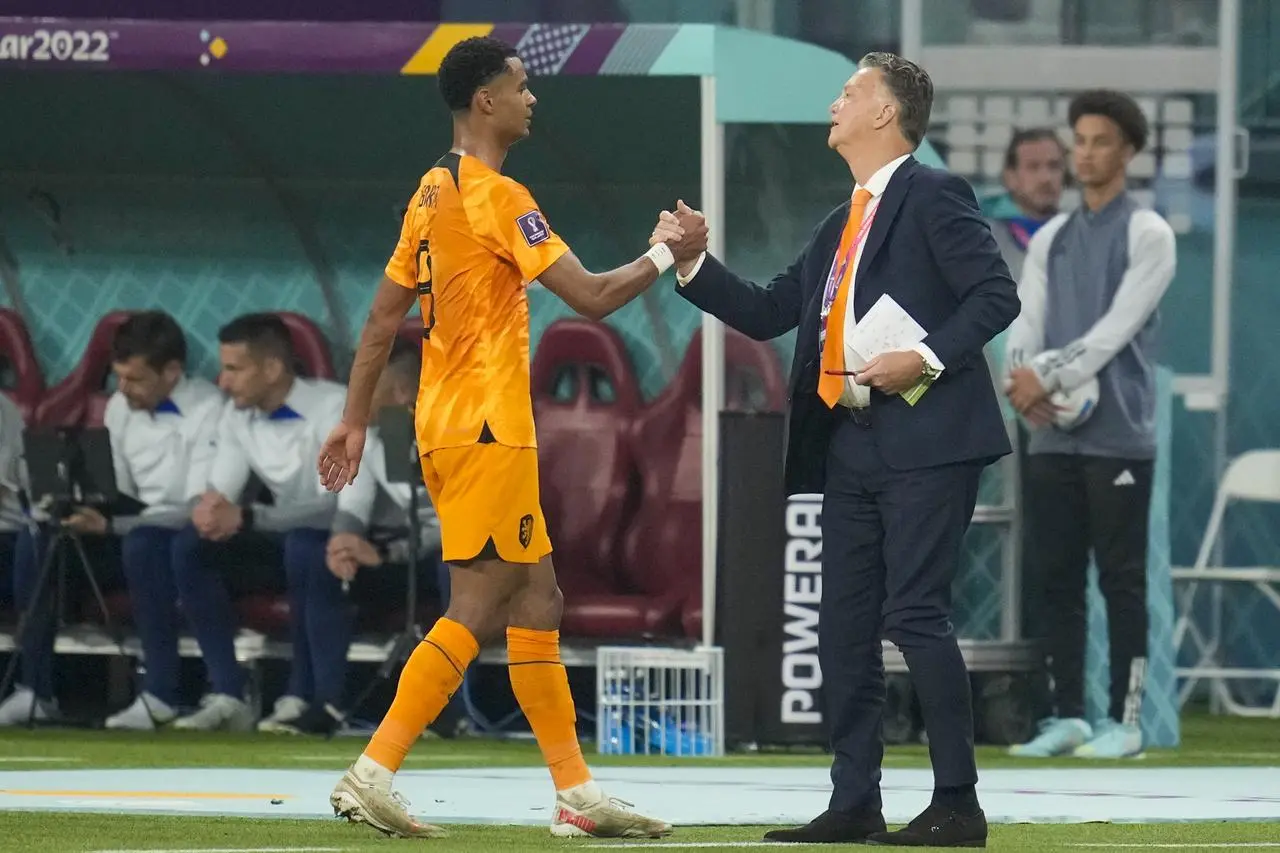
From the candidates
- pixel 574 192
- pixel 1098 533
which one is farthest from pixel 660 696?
pixel 574 192

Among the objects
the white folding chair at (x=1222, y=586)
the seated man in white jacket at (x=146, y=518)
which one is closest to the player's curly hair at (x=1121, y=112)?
the white folding chair at (x=1222, y=586)

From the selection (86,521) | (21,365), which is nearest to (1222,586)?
(86,521)

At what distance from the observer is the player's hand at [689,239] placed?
6.50 meters

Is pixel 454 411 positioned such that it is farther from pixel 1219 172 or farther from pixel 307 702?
pixel 1219 172

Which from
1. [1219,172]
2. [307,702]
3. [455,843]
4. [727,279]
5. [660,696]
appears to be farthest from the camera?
[1219,172]

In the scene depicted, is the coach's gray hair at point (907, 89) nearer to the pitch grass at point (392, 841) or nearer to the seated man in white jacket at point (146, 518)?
the pitch grass at point (392, 841)

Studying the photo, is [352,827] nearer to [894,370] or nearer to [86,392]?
[894,370]

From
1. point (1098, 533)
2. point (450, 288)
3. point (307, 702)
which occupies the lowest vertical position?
point (307, 702)

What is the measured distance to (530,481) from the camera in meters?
6.43

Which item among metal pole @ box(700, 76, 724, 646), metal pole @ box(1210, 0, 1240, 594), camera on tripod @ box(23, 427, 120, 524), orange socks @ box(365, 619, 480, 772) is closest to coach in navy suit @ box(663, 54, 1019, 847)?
orange socks @ box(365, 619, 480, 772)

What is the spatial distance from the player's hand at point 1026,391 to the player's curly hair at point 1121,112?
972 mm

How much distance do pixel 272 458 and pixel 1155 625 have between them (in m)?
3.66

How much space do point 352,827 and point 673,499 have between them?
471cm

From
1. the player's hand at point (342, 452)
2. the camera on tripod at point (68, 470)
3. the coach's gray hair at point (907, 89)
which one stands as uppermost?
the coach's gray hair at point (907, 89)
